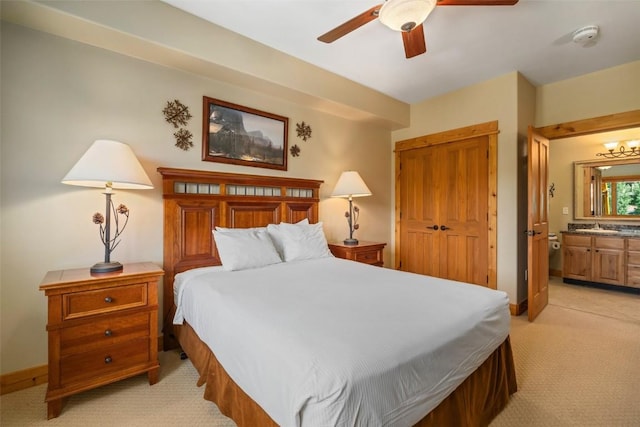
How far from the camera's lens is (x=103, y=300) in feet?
5.90

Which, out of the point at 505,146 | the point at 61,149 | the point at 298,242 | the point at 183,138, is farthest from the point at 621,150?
the point at 61,149

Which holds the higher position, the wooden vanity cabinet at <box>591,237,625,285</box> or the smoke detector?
the smoke detector

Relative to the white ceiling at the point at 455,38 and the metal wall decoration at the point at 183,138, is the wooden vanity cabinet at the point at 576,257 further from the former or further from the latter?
the metal wall decoration at the point at 183,138

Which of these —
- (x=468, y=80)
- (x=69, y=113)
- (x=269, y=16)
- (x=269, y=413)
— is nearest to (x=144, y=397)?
(x=269, y=413)

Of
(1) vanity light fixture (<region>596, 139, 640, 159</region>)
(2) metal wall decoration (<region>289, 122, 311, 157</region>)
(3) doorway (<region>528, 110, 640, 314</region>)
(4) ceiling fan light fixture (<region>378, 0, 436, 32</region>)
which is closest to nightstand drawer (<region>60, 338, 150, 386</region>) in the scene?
(2) metal wall decoration (<region>289, 122, 311, 157</region>)

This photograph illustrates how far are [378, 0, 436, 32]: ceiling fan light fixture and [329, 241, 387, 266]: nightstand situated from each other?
2203mm

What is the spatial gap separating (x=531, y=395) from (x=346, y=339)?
165cm

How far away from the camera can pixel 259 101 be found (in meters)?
3.08

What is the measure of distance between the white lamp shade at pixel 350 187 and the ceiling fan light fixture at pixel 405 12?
185cm

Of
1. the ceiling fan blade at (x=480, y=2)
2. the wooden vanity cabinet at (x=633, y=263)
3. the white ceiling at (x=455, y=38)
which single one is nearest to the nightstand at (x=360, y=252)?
the white ceiling at (x=455, y=38)

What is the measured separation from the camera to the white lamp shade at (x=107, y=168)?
1815 mm

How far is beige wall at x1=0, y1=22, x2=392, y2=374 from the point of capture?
6.30 feet

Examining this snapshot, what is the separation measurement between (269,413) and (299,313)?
41 centimetres

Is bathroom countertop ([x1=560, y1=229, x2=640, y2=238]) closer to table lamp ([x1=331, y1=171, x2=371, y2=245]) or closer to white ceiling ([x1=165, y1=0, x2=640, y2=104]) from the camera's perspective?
white ceiling ([x1=165, y1=0, x2=640, y2=104])
